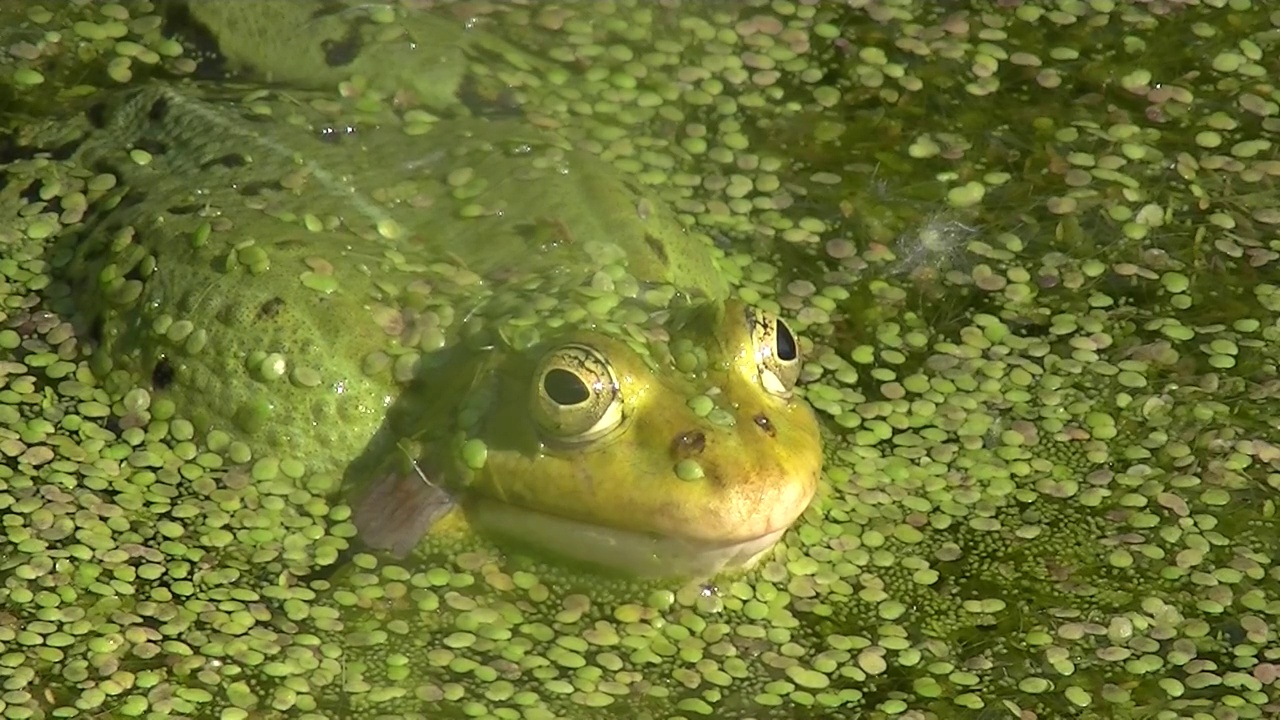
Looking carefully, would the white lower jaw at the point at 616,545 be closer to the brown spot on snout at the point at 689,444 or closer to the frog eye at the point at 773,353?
the brown spot on snout at the point at 689,444

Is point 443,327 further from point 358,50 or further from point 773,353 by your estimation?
point 358,50

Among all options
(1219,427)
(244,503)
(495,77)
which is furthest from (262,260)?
(1219,427)

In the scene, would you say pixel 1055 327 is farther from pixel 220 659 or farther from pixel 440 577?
pixel 220 659

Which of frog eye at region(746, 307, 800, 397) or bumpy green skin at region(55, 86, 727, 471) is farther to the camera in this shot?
bumpy green skin at region(55, 86, 727, 471)

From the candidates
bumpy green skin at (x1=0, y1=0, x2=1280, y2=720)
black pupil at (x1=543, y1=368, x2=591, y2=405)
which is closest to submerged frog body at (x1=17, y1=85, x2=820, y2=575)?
black pupil at (x1=543, y1=368, x2=591, y2=405)

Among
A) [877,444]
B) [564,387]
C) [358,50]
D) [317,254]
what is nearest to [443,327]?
[317,254]

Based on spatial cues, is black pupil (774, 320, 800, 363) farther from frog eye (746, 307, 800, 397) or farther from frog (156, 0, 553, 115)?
frog (156, 0, 553, 115)

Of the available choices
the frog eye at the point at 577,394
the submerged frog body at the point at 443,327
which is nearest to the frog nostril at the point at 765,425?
the submerged frog body at the point at 443,327
